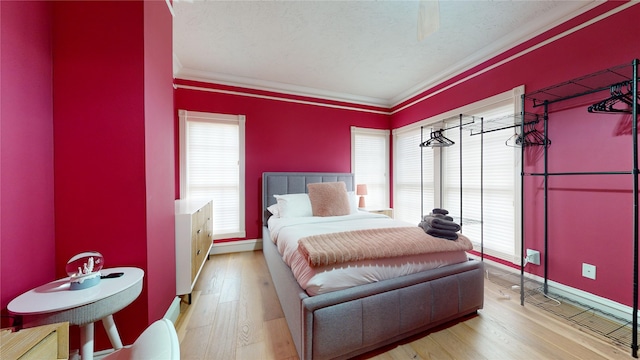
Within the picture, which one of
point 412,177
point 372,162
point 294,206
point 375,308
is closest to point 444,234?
point 375,308

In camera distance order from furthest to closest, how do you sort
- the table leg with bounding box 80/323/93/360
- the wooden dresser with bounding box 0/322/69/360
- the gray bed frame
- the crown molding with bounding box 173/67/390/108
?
the crown molding with bounding box 173/67/390/108 → the gray bed frame → the table leg with bounding box 80/323/93/360 → the wooden dresser with bounding box 0/322/69/360

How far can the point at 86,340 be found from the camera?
1.08 metres

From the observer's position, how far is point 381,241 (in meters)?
1.68

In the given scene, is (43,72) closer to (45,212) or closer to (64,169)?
(64,169)

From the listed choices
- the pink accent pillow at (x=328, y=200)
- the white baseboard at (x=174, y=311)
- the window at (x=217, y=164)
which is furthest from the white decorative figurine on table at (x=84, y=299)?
the window at (x=217, y=164)

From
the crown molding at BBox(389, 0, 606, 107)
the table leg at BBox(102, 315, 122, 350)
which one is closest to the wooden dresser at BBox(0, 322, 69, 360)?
the table leg at BBox(102, 315, 122, 350)

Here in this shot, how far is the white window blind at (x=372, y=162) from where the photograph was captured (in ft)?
13.7

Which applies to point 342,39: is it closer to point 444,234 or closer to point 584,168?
point 444,234

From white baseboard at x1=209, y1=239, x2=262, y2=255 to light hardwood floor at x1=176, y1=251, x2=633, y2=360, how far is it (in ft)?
3.69

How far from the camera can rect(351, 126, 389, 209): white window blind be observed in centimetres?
418

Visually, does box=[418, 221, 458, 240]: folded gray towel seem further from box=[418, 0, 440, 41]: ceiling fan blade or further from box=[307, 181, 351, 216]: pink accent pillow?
box=[418, 0, 440, 41]: ceiling fan blade

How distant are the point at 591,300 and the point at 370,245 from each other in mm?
2071

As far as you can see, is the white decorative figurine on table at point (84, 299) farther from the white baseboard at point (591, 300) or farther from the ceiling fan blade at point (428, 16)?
the white baseboard at point (591, 300)

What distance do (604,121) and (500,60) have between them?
1.18m
